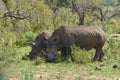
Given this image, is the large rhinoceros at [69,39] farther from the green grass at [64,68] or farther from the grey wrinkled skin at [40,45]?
the grey wrinkled skin at [40,45]

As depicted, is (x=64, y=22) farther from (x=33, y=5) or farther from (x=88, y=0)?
(x=33, y=5)

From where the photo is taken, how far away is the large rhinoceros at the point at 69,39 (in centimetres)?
1638

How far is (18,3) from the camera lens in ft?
73.2

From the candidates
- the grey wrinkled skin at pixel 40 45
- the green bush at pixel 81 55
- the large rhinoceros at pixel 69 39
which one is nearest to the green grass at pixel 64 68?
the green bush at pixel 81 55

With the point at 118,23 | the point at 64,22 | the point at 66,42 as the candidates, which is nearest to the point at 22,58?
the point at 66,42

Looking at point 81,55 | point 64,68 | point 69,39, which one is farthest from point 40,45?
point 64,68

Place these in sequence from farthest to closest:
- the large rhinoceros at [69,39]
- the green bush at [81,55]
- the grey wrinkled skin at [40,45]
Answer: the grey wrinkled skin at [40,45]
the large rhinoceros at [69,39]
the green bush at [81,55]

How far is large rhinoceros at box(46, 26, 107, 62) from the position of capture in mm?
16375

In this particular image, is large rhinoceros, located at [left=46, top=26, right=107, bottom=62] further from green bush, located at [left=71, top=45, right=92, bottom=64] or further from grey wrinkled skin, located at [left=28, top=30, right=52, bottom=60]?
grey wrinkled skin, located at [left=28, top=30, right=52, bottom=60]

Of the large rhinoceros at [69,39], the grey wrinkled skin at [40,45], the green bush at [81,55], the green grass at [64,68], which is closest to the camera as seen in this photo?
the green grass at [64,68]

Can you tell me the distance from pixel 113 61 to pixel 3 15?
5670mm

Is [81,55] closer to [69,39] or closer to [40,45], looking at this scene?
[69,39]

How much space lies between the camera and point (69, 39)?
53.7 ft

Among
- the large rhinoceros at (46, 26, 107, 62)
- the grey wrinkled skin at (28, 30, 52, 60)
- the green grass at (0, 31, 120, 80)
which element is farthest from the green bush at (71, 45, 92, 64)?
the grey wrinkled skin at (28, 30, 52, 60)
